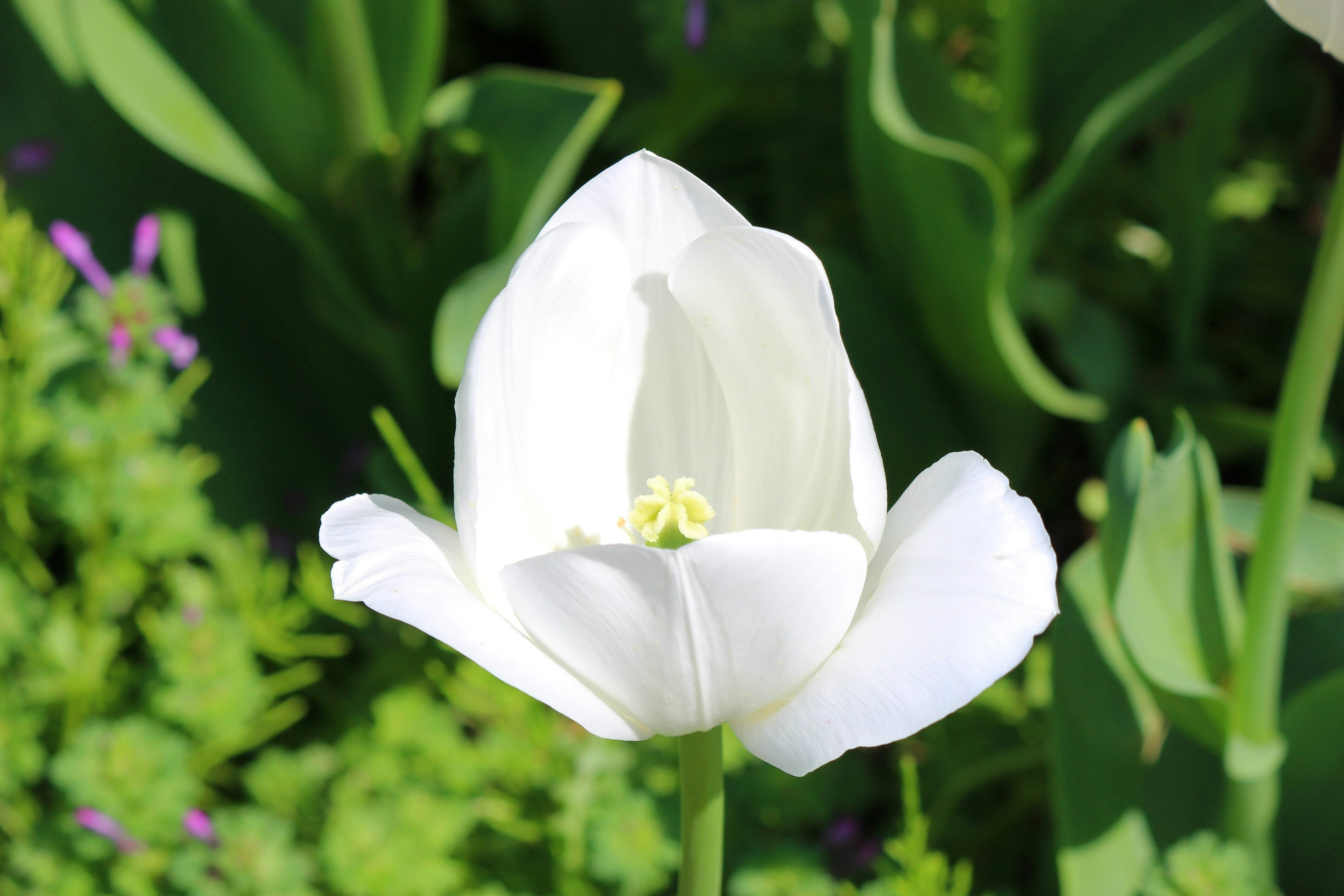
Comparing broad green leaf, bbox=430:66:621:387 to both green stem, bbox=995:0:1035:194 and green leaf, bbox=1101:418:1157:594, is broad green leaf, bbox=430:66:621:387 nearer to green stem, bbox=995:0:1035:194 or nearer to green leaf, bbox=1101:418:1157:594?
green stem, bbox=995:0:1035:194

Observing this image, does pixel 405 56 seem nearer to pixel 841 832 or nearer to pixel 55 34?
pixel 55 34

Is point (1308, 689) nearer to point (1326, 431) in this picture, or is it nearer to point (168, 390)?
point (1326, 431)

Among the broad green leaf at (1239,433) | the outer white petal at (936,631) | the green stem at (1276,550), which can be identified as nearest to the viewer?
the outer white petal at (936,631)

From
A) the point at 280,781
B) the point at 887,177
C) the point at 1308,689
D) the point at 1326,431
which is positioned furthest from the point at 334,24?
the point at 1326,431

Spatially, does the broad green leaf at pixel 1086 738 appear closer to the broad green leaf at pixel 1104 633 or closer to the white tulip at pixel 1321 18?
the broad green leaf at pixel 1104 633

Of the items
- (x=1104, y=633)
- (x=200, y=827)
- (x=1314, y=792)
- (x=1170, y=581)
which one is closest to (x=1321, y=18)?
(x=1170, y=581)

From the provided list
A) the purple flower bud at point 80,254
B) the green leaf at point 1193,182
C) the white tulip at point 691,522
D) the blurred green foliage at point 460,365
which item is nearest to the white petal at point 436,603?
the white tulip at point 691,522
